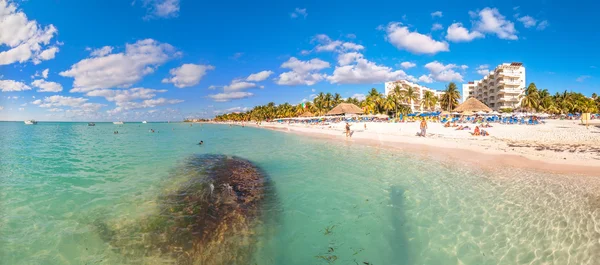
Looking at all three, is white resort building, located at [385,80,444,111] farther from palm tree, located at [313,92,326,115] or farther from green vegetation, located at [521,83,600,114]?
green vegetation, located at [521,83,600,114]

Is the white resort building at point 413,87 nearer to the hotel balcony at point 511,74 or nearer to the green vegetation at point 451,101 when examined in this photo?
the green vegetation at point 451,101

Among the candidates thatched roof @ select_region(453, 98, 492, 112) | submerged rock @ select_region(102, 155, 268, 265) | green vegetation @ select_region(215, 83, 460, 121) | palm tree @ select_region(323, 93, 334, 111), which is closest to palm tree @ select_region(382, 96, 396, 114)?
green vegetation @ select_region(215, 83, 460, 121)

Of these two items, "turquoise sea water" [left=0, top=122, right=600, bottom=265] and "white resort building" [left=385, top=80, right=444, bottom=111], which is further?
"white resort building" [left=385, top=80, right=444, bottom=111]

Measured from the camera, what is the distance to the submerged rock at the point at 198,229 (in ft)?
16.3

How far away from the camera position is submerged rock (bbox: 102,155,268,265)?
4953 millimetres

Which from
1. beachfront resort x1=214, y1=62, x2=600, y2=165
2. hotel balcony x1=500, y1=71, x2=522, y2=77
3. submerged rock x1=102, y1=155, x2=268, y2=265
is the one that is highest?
hotel balcony x1=500, y1=71, x2=522, y2=77

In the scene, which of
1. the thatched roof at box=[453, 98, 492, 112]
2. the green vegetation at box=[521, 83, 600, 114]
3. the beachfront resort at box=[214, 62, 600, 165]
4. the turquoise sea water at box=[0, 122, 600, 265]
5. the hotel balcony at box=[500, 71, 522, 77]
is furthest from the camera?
the hotel balcony at box=[500, 71, 522, 77]

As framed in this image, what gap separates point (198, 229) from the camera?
6082 mm

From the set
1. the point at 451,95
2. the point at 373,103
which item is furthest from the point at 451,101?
the point at 373,103

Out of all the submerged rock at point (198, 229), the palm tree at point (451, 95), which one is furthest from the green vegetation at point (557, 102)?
the submerged rock at point (198, 229)

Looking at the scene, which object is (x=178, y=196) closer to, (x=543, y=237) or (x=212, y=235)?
(x=212, y=235)

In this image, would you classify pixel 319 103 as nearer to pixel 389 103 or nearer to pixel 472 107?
pixel 389 103

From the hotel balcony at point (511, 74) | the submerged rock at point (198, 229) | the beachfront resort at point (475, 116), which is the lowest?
the submerged rock at point (198, 229)

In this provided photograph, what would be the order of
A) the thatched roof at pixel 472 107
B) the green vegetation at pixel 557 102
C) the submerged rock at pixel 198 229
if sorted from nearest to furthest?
the submerged rock at pixel 198 229
the thatched roof at pixel 472 107
the green vegetation at pixel 557 102
